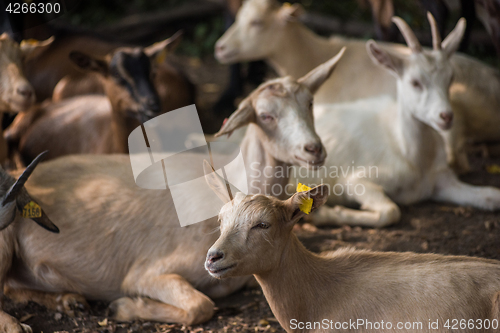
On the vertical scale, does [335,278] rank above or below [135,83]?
below

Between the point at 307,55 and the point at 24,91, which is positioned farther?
the point at 307,55

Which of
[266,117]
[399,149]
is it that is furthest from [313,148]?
[399,149]

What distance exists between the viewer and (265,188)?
361 cm

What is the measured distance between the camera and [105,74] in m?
4.90

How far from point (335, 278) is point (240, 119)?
123 centimetres

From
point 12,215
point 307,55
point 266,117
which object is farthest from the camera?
point 307,55

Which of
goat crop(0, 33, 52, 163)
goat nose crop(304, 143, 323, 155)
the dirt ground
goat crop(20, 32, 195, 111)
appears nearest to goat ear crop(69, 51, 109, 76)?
goat crop(0, 33, 52, 163)

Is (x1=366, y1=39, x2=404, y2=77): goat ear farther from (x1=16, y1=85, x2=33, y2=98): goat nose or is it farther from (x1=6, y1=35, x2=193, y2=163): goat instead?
(x1=16, y1=85, x2=33, y2=98): goat nose

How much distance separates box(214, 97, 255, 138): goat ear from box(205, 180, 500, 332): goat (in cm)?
62

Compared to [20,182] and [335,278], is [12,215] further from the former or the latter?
[335,278]

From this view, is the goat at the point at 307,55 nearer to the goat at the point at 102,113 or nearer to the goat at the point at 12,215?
the goat at the point at 102,113

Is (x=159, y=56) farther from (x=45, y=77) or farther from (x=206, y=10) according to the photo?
(x=206, y=10)

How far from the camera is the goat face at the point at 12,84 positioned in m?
4.39

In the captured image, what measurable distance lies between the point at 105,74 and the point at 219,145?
4.75 feet
